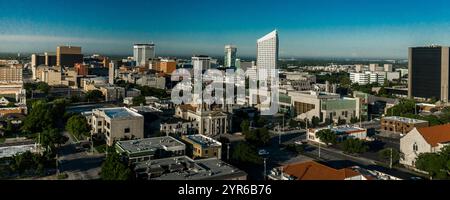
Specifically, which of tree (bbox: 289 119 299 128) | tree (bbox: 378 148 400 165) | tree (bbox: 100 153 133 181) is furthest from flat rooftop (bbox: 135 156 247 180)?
tree (bbox: 289 119 299 128)

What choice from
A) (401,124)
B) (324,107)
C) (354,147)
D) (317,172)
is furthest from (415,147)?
(324,107)

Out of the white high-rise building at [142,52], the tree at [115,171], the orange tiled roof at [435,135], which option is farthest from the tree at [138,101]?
the white high-rise building at [142,52]

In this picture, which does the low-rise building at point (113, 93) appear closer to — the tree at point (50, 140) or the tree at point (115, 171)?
the tree at point (50, 140)

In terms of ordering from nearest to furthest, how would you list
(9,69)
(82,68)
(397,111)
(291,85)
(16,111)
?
(16,111) < (397,111) < (291,85) < (9,69) < (82,68)

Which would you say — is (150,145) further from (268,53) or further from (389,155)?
(268,53)
